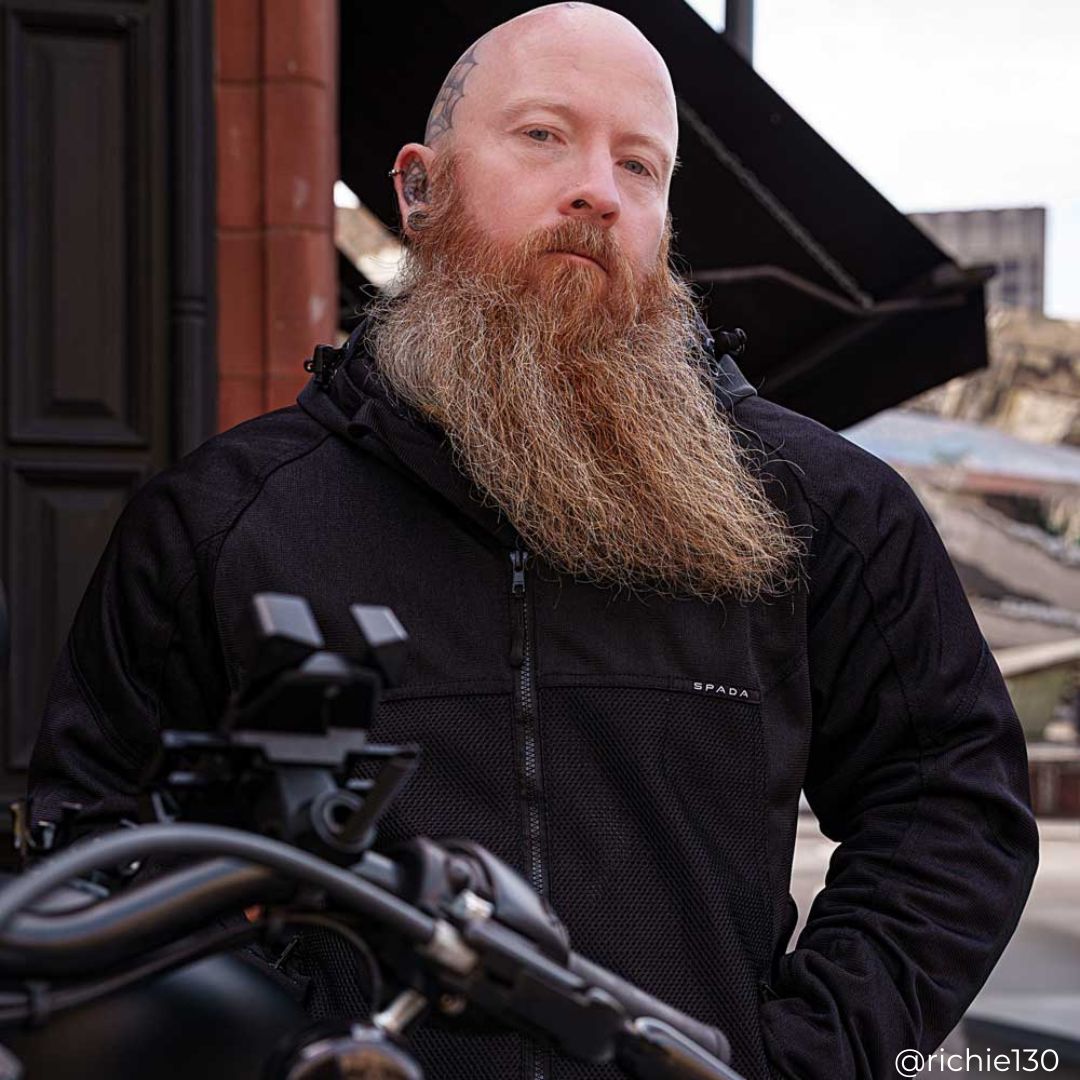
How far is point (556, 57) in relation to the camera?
2.29 metres

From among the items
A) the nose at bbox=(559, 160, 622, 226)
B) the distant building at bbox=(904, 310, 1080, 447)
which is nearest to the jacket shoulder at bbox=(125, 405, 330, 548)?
the nose at bbox=(559, 160, 622, 226)

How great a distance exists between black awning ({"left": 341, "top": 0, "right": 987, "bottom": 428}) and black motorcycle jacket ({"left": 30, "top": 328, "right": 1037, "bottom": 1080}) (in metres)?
2.70

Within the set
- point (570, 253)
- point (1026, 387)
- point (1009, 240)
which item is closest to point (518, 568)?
point (570, 253)

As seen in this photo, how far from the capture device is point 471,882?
3.43ft

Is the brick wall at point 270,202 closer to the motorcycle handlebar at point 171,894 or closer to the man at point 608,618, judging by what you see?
the man at point 608,618

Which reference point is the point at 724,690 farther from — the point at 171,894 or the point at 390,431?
the point at 171,894

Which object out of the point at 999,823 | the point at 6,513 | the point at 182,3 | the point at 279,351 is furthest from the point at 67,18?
the point at 999,823

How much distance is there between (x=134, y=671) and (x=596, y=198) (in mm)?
808

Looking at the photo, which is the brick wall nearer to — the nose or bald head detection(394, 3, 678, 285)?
bald head detection(394, 3, 678, 285)

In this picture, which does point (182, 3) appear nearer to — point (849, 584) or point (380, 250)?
point (849, 584)

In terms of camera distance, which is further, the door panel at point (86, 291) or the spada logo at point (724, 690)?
the door panel at point (86, 291)

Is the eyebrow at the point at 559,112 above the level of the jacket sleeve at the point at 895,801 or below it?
above

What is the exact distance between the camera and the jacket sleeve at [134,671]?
6.77 feet

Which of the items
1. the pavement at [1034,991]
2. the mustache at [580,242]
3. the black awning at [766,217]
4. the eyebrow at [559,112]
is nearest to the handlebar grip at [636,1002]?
the mustache at [580,242]
